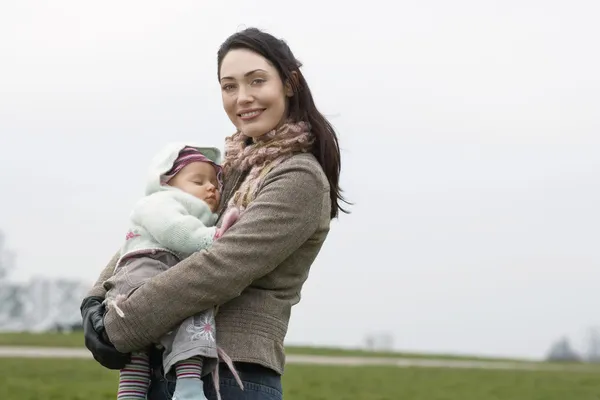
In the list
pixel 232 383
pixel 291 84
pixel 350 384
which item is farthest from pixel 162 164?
pixel 350 384

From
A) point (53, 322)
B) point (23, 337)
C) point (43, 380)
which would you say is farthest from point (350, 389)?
point (53, 322)

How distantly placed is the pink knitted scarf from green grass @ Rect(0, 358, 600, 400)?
5709 millimetres

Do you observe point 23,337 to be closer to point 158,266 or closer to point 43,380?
point 43,380

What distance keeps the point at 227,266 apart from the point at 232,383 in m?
0.36

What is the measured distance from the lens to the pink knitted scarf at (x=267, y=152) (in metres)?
2.91

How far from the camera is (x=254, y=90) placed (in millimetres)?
2973

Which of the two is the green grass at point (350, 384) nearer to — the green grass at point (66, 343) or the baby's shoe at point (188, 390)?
the green grass at point (66, 343)

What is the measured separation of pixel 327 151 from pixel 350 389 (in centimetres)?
767

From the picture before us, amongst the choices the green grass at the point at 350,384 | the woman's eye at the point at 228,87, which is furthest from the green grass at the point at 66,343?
the woman's eye at the point at 228,87

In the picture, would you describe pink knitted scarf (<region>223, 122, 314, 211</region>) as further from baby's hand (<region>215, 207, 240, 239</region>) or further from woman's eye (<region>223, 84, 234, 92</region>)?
woman's eye (<region>223, 84, 234, 92</region>)

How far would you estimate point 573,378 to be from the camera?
1476 centimetres

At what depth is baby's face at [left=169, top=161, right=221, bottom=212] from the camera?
3.01 meters

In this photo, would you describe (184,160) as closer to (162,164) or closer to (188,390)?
(162,164)

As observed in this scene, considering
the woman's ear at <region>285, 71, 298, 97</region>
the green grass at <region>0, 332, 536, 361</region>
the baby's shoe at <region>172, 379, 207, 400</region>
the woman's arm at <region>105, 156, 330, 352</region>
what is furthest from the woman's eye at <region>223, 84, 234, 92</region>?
the green grass at <region>0, 332, 536, 361</region>
